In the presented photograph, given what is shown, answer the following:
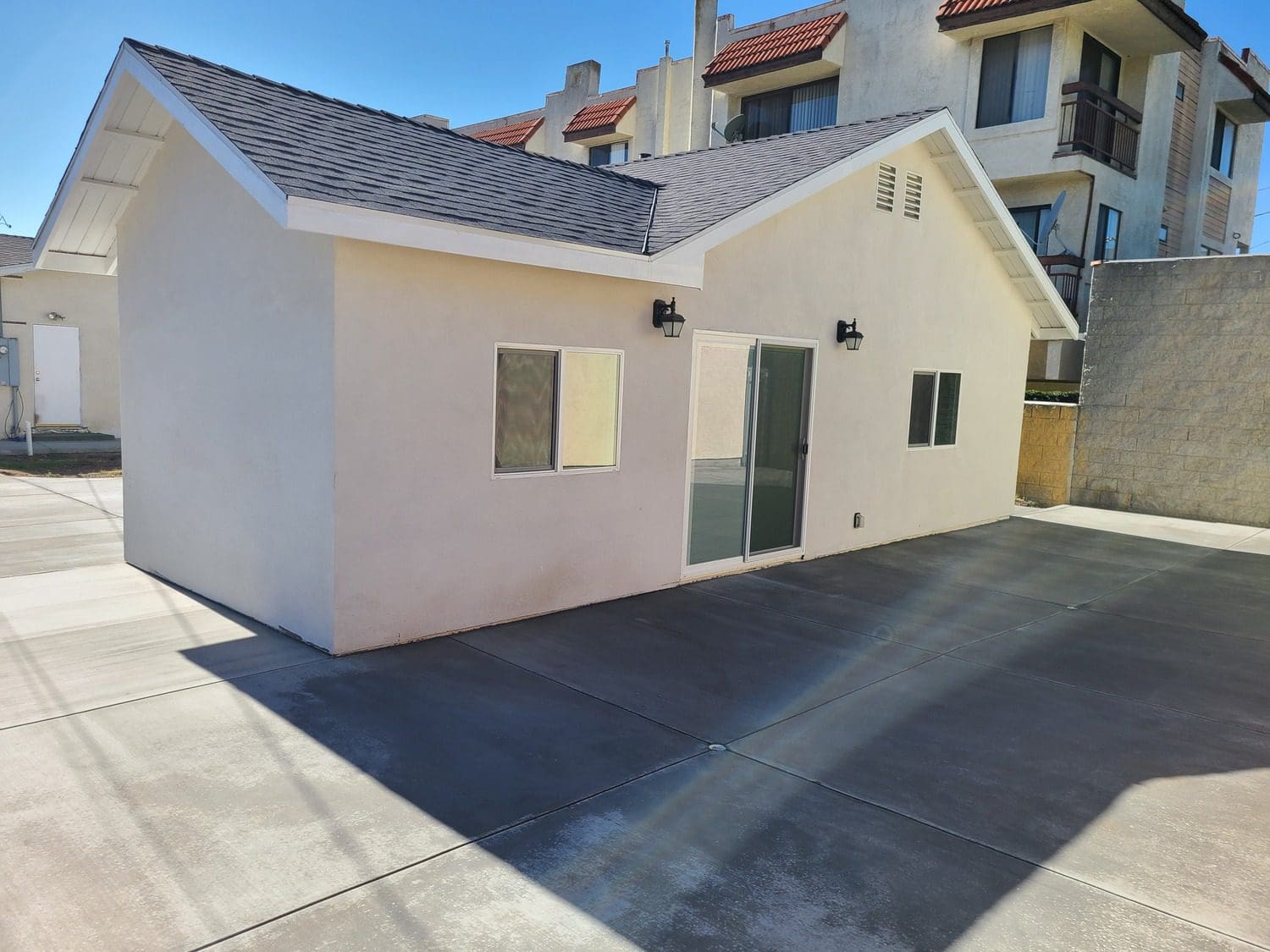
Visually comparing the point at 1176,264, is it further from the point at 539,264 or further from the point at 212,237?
the point at 212,237

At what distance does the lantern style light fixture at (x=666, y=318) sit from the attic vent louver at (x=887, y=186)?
12.0ft

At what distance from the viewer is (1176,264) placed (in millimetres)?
13047

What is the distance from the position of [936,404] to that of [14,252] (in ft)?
59.9

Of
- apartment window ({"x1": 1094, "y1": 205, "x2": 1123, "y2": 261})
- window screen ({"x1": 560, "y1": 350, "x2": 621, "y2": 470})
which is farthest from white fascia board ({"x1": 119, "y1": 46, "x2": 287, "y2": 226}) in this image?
apartment window ({"x1": 1094, "y1": 205, "x2": 1123, "y2": 261})

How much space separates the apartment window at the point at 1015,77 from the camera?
15.2 meters

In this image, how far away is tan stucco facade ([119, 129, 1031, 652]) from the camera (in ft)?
18.8

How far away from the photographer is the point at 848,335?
30.8 ft

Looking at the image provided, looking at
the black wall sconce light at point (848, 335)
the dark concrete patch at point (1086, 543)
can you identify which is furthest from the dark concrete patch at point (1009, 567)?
the black wall sconce light at point (848, 335)

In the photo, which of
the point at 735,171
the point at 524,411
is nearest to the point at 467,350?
the point at 524,411

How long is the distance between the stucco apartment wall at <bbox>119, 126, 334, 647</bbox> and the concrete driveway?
19.0 inches

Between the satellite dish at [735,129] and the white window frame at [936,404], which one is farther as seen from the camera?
the satellite dish at [735,129]

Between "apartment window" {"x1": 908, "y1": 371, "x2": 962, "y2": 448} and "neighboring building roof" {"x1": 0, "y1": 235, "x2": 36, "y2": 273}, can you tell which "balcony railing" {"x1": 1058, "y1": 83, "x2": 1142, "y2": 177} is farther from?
"neighboring building roof" {"x1": 0, "y1": 235, "x2": 36, "y2": 273}

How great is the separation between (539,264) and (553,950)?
4.43 m

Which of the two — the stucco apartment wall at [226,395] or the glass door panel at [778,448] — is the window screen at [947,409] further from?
the stucco apartment wall at [226,395]
